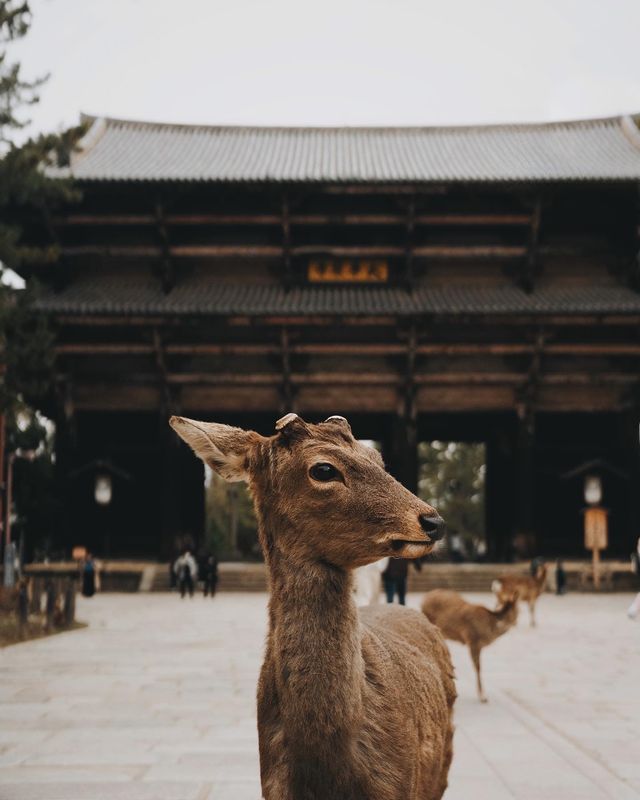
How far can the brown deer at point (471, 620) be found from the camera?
8.34 metres

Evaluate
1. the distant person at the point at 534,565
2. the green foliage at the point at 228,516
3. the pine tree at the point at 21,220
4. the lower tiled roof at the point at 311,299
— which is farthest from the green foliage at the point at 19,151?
the green foliage at the point at 228,516

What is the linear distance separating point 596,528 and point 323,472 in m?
23.1

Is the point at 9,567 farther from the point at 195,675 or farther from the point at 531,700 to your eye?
the point at 531,700

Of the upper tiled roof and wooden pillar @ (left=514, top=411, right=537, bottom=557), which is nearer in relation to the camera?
wooden pillar @ (left=514, top=411, right=537, bottom=557)

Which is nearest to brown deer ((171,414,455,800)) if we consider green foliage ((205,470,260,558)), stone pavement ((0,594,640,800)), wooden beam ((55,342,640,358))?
stone pavement ((0,594,640,800))

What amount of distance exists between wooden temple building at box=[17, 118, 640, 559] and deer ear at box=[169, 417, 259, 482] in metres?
21.1

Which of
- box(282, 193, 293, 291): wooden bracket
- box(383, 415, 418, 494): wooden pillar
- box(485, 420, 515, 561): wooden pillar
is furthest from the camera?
box(485, 420, 515, 561): wooden pillar

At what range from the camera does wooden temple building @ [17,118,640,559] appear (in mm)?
24703

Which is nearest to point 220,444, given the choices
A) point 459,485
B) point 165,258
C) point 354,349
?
point 354,349

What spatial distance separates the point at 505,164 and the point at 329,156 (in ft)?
20.0

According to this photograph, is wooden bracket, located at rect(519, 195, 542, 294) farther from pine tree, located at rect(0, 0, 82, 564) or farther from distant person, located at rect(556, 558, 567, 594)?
pine tree, located at rect(0, 0, 82, 564)

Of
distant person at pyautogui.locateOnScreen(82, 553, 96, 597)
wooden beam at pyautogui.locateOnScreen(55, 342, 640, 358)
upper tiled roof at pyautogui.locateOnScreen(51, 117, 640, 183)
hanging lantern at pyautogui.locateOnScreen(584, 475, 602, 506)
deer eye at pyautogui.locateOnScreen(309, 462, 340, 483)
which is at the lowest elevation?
distant person at pyautogui.locateOnScreen(82, 553, 96, 597)

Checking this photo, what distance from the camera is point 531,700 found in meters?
8.41

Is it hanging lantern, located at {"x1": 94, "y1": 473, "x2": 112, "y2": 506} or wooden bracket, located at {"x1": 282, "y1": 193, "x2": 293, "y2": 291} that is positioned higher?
wooden bracket, located at {"x1": 282, "y1": 193, "x2": 293, "y2": 291}
